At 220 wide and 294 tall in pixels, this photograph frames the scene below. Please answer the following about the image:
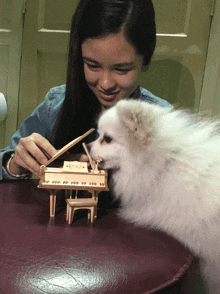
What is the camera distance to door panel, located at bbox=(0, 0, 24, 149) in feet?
3.24

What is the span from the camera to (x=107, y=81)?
0.76 metres

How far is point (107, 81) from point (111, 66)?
47mm

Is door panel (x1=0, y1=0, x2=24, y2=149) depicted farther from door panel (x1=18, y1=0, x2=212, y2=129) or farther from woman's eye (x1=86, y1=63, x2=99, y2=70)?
woman's eye (x1=86, y1=63, x2=99, y2=70)

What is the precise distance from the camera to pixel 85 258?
428 millimetres

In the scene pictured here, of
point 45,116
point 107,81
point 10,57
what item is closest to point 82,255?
point 107,81

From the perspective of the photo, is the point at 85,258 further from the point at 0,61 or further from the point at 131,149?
the point at 0,61

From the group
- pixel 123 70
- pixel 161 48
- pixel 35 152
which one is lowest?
pixel 35 152

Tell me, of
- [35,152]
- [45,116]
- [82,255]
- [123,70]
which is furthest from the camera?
[45,116]

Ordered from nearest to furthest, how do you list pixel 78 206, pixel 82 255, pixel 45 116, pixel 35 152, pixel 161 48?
1. pixel 82 255
2. pixel 78 206
3. pixel 35 152
4. pixel 161 48
5. pixel 45 116

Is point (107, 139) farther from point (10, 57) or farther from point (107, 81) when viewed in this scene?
point (10, 57)

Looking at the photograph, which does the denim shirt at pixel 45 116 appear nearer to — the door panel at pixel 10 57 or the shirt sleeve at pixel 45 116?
the shirt sleeve at pixel 45 116

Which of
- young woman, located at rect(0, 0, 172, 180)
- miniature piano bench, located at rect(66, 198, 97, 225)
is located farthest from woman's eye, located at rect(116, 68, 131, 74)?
miniature piano bench, located at rect(66, 198, 97, 225)

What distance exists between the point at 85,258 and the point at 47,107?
75 cm

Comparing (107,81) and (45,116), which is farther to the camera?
(45,116)
